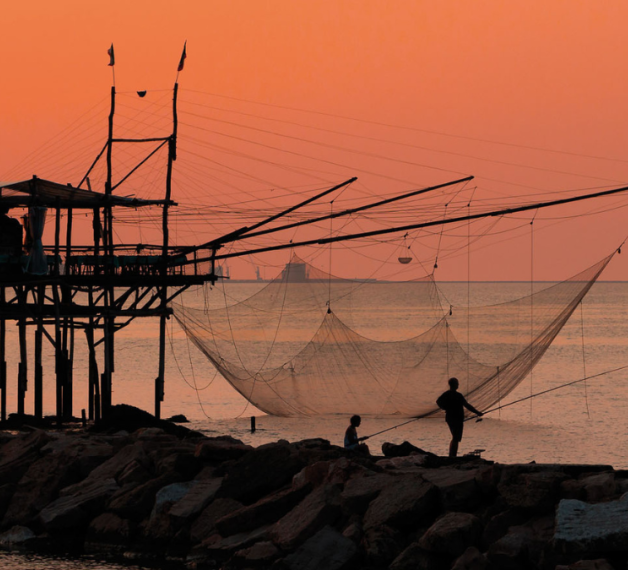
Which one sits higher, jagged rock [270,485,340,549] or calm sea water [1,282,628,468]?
jagged rock [270,485,340,549]

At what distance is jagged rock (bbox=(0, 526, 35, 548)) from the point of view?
49.6 feet

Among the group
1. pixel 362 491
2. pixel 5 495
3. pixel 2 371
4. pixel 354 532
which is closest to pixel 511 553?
pixel 354 532

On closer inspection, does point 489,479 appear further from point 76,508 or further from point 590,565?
point 76,508

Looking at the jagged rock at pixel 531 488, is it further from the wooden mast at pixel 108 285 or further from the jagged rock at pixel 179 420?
the jagged rock at pixel 179 420

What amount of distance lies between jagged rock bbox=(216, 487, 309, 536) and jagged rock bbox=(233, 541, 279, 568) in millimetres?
679

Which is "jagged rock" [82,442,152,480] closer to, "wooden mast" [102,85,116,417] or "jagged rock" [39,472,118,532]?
"jagged rock" [39,472,118,532]

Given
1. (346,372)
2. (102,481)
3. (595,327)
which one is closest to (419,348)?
(346,372)

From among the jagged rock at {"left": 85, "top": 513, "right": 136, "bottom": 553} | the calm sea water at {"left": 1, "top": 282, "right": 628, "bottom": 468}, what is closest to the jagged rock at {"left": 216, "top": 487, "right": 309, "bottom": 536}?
the jagged rock at {"left": 85, "top": 513, "right": 136, "bottom": 553}

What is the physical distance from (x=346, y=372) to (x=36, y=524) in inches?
543

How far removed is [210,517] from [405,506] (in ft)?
9.40

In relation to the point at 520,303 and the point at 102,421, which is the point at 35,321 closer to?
the point at 102,421

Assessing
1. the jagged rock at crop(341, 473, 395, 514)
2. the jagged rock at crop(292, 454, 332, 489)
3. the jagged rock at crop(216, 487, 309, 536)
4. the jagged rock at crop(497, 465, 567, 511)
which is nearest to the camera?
the jagged rock at crop(497, 465, 567, 511)

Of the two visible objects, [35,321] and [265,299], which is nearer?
[35,321]

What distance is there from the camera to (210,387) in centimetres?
4866
